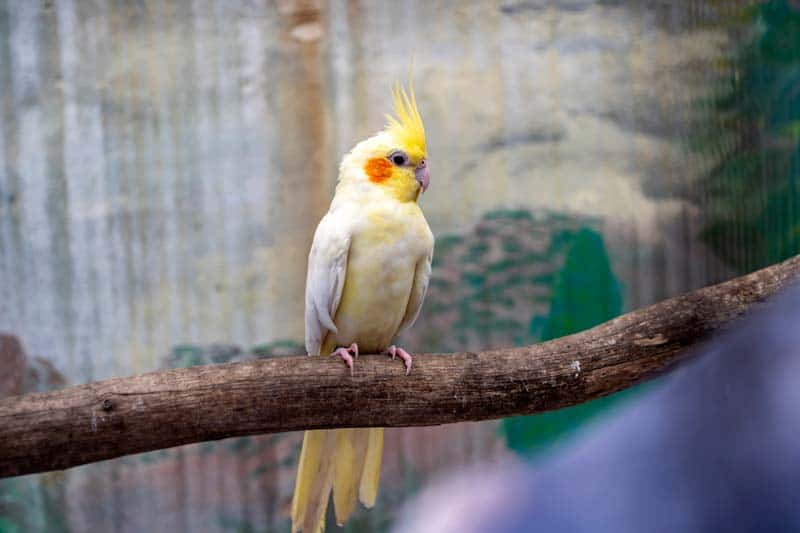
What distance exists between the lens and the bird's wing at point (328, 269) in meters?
2.04

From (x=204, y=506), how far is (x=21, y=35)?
2.38m

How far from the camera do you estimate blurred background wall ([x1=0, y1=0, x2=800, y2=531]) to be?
124 inches

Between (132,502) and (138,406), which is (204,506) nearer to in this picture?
(132,502)

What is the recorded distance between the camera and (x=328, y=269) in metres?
2.06

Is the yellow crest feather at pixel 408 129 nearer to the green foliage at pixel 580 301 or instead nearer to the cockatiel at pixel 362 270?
the cockatiel at pixel 362 270

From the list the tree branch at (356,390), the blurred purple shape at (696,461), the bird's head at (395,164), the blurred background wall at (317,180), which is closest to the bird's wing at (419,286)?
the bird's head at (395,164)

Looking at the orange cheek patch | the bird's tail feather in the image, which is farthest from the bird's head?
the bird's tail feather

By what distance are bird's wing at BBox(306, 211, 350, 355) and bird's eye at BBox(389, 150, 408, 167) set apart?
0.80 feet

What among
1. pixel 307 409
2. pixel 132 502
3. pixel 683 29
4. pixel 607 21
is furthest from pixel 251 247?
pixel 683 29

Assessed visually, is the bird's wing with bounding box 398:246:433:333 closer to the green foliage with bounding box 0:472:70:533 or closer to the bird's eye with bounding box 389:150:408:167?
the bird's eye with bounding box 389:150:408:167

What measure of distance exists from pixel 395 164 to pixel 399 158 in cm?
2

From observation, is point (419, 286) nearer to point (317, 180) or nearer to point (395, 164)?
point (395, 164)

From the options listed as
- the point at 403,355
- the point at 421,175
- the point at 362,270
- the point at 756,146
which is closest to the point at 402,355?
the point at 403,355

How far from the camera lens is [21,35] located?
316cm
